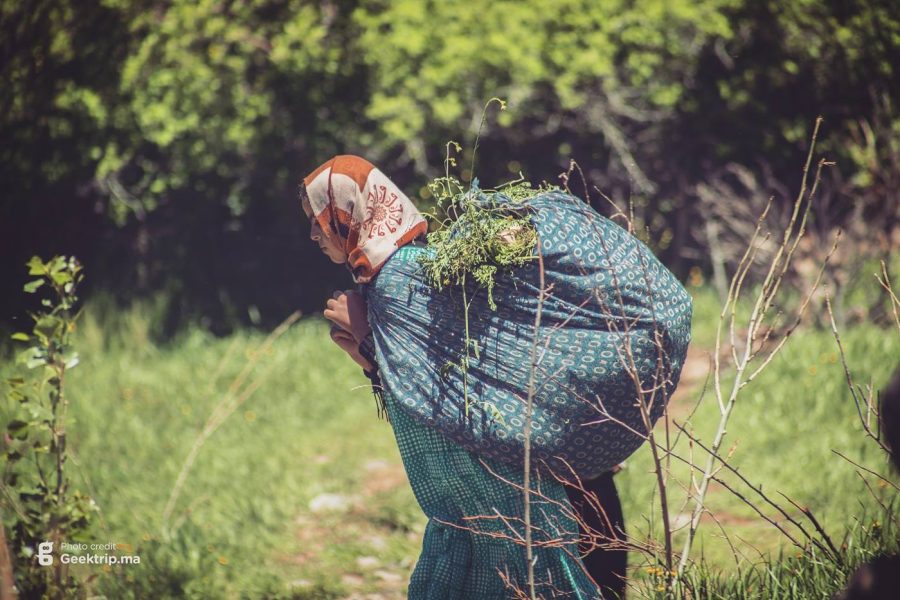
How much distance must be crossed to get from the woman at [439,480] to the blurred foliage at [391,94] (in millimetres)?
3568

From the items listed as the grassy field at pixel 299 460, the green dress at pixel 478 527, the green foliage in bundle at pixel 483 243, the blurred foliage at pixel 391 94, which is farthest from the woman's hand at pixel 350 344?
the blurred foliage at pixel 391 94

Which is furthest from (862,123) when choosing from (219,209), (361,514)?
(219,209)

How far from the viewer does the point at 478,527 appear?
9.12ft

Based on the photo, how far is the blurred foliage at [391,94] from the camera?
20.0 ft

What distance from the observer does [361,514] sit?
4562mm

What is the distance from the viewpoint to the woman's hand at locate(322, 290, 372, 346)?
275 centimetres

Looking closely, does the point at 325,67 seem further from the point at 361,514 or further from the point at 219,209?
the point at 361,514

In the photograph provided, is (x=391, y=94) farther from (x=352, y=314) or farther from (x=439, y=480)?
(x=439, y=480)

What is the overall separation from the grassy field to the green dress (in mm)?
484

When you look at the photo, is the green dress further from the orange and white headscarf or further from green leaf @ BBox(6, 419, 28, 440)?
green leaf @ BBox(6, 419, 28, 440)

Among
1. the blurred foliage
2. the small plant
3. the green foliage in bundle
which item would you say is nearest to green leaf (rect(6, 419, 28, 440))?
the small plant

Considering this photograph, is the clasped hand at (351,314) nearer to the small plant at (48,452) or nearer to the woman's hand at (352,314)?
the woman's hand at (352,314)

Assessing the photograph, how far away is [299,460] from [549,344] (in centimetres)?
302

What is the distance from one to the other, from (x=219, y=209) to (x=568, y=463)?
4941mm
